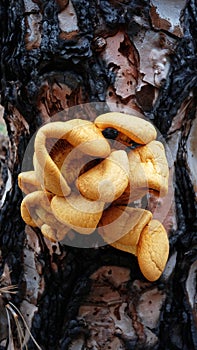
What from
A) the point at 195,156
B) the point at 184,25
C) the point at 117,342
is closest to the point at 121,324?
the point at 117,342

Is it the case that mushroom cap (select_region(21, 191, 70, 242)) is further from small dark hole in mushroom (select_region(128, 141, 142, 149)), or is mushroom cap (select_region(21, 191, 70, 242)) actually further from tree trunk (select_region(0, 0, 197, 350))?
small dark hole in mushroom (select_region(128, 141, 142, 149))

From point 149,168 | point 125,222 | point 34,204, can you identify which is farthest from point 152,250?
point 34,204

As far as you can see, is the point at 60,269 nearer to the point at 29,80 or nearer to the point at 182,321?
the point at 182,321

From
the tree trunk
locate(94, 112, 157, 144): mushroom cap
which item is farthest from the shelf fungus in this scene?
the tree trunk

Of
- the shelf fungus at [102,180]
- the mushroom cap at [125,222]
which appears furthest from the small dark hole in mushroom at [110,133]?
the mushroom cap at [125,222]

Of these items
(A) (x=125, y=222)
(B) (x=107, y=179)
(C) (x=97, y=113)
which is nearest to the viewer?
(B) (x=107, y=179)

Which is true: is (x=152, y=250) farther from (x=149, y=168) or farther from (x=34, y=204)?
(x=34, y=204)
